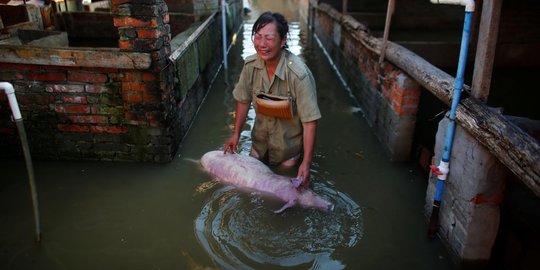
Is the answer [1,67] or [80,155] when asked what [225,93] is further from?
[1,67]

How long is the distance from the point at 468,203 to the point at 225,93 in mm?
4926

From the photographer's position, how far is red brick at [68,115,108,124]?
418 cm

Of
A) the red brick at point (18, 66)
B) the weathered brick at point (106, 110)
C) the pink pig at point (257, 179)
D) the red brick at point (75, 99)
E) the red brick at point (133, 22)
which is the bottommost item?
the pink pig at point (257, 179)

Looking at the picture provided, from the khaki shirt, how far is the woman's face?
7.2 inches

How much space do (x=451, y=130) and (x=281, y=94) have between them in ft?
4.97

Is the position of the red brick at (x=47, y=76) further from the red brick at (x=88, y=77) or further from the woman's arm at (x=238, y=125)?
the woman's arm at (x=238, y=125)

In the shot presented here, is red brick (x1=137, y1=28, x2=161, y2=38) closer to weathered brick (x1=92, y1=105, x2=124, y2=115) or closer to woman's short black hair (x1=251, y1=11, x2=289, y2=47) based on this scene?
weathered brick (x1=92, y1=105, x2=124, y2=115)

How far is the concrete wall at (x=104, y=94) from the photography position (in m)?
3.83

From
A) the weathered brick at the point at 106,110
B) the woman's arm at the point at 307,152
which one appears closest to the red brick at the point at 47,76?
the weathered brick at the point at 106,110

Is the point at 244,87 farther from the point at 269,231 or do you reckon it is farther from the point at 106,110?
the point at 106,110

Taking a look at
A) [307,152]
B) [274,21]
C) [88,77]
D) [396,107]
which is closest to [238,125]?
[307,152]

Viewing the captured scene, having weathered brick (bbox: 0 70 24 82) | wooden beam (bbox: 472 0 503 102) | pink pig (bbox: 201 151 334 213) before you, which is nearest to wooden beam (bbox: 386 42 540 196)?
wooden beam (bbox: 472 0 503 102)

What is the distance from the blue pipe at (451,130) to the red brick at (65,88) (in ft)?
11.5

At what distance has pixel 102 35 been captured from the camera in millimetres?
8008
